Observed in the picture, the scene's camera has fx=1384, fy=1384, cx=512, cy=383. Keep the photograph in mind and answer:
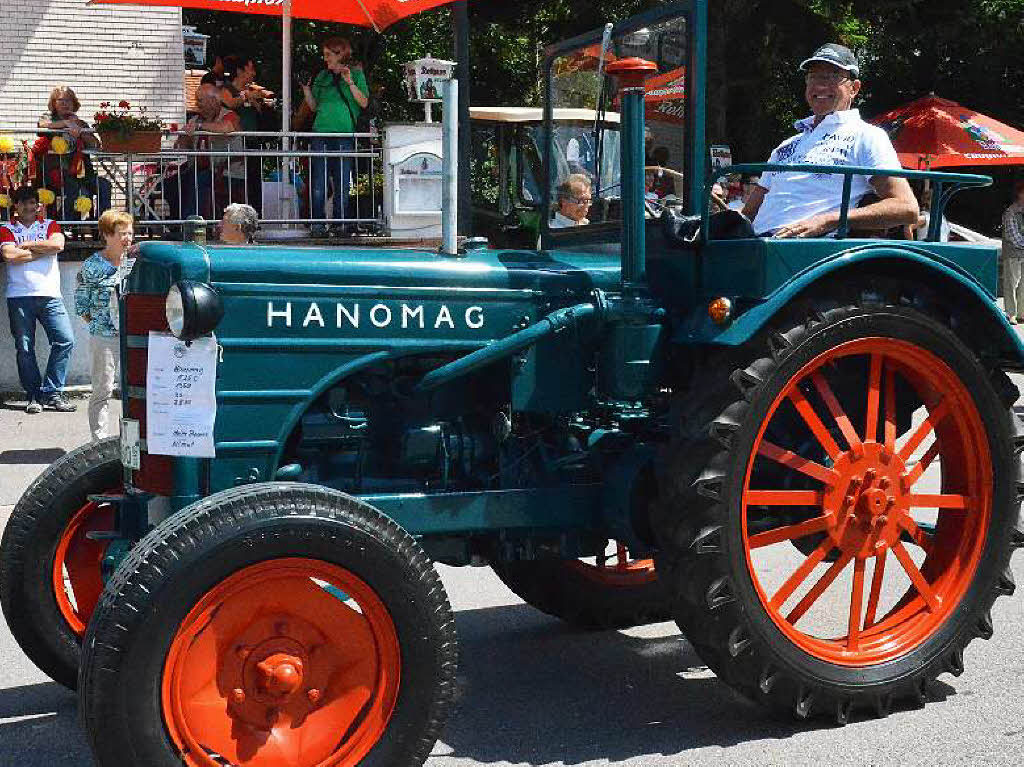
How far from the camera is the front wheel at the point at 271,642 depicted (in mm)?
3285

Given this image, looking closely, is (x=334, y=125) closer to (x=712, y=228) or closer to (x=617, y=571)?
(x=617, y=571)

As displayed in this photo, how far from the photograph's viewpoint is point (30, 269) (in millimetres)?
10617

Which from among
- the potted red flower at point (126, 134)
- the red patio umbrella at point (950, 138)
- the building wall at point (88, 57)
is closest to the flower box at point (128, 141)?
the potted red flower at point (126, 134)

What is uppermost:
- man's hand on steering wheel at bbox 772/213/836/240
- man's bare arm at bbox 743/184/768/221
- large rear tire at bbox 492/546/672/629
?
man's bare arm at bbox 743/184/768/221

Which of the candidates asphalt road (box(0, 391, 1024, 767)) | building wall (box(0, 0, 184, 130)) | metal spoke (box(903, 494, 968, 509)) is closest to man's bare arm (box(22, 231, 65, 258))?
building wall (box(0, 0, 184, 130))

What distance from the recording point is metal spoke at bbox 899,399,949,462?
445cm

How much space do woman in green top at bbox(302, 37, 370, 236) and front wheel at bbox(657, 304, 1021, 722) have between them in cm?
828

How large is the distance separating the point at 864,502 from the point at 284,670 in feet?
6.21

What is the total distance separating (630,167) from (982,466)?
5.05ft

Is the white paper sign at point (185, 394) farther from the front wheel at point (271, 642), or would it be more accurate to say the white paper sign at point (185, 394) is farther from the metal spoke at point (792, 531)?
the metal spoke at point (792, 531)

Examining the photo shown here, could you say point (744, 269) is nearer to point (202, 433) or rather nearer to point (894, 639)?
point (894, 639)

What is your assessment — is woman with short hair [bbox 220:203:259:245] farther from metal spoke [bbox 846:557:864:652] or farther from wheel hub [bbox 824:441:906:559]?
metal spoke [bbox 846:557:864:652]

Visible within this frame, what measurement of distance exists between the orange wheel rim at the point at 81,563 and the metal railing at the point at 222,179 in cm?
717

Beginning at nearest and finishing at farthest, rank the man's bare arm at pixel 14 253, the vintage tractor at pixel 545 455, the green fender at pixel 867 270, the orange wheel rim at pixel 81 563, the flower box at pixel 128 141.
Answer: the vintage tractor at pixel 545 455 < the green fender at pixel 867 270 < the orange wheel rim at pixel 81 563 < the man's bare arm at pixel 14 253 < the flower box at pixel 128 141
